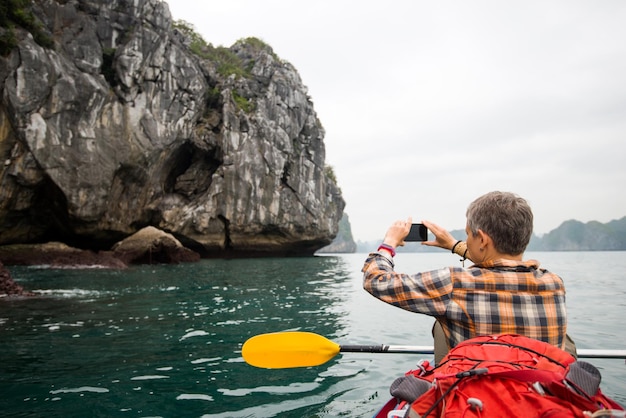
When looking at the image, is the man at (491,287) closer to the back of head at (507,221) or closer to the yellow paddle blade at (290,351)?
the back of head at (507,221)

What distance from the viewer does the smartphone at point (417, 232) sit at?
2.75m

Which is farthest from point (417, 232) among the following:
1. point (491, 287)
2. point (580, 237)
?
point (580, 237)

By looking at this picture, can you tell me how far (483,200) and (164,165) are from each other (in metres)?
31.8

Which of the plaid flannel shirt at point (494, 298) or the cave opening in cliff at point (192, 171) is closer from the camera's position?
the plaid flannel shirt at point (494, 298)

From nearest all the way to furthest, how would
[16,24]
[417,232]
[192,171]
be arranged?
[417,232] → [16,24] → [192,171]

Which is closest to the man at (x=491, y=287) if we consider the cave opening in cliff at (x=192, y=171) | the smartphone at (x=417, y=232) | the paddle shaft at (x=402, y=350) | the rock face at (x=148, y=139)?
the smartphone at (x=417, y=232)

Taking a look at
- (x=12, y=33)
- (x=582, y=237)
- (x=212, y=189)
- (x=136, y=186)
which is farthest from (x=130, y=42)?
(x=582, y=237)

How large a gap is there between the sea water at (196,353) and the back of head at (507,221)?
108 inches

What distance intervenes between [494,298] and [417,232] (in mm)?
784

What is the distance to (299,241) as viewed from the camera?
41.8 m

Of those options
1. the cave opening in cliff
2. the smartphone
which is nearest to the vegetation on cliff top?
the cave opening in cliff

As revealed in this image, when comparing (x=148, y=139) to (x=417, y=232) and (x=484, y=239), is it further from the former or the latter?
(x=484, y=239)

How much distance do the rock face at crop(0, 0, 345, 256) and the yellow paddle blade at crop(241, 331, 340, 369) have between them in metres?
24.4

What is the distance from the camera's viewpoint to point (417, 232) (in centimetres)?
275
